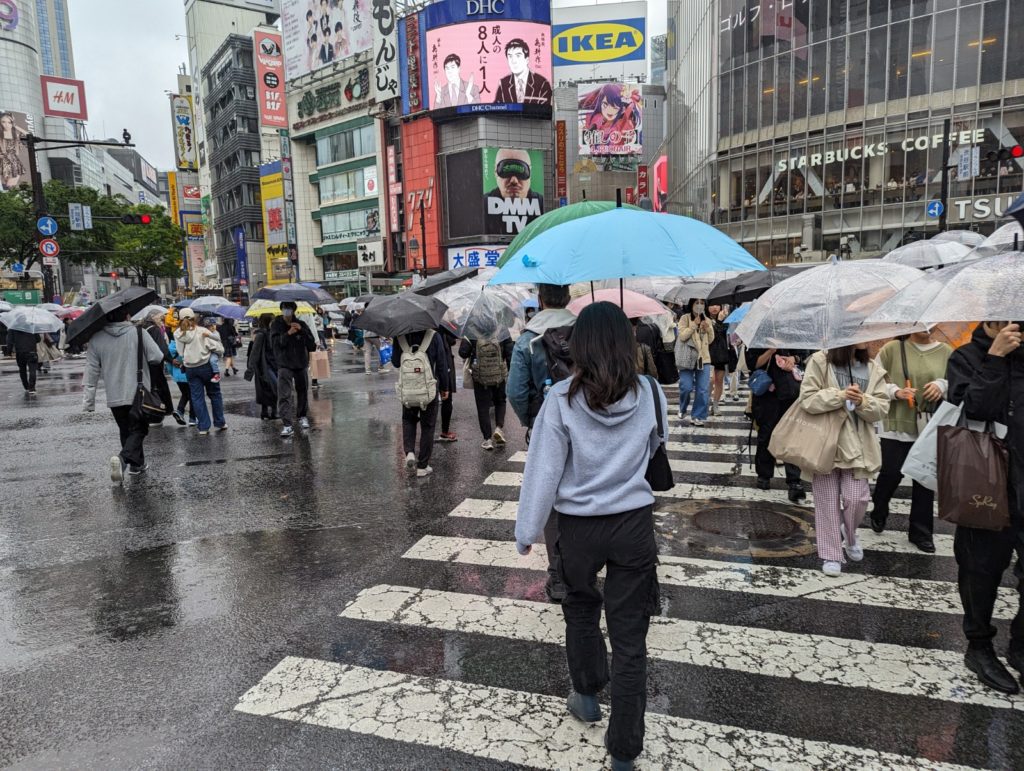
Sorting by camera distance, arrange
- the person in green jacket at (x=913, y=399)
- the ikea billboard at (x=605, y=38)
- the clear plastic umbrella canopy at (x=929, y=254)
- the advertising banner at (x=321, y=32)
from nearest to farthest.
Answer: the person in green jacket at (x=913, y=399) → the clear plastic umbrella canopy at (x=929, y=254) → the advertising banner at (x=321, y=32) → the ikea billboard at (x=605, y=38)

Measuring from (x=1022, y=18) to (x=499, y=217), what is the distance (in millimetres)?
31479

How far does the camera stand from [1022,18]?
28.6 metres

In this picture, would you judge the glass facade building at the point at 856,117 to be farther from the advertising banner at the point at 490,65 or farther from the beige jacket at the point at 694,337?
the beige jacket at the point at 694,337

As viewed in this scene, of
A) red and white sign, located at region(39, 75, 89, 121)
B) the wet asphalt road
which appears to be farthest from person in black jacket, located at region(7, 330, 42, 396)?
red and white sign, located at region(39, 75, 89, 121)

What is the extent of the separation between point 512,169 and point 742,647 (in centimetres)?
4919

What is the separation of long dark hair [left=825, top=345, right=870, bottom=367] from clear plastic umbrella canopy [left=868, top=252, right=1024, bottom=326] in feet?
4.55

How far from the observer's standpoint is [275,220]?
224 feet

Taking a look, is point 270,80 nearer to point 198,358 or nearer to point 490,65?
point 490,65

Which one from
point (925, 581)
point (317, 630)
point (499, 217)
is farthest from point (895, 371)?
point (499, 217)

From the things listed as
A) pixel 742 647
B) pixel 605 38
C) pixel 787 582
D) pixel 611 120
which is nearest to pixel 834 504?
pixel 787 582

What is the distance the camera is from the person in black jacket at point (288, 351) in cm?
1066

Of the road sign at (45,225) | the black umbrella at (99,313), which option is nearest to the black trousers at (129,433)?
the black umbrella at (99,313)

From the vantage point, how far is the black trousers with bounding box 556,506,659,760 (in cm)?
291

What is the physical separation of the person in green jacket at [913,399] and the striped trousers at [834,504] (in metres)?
0.58
